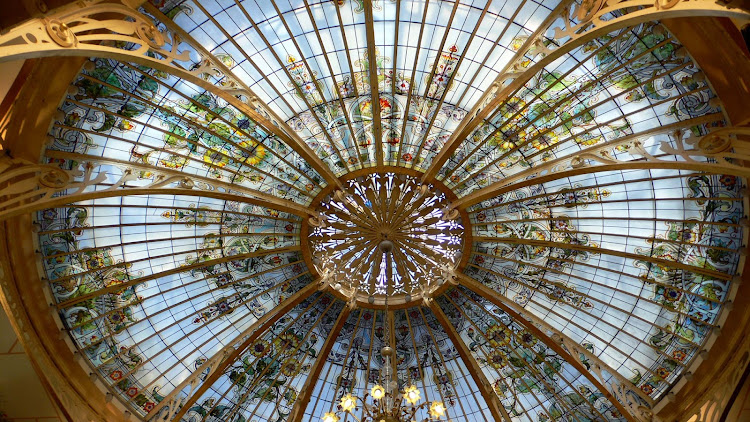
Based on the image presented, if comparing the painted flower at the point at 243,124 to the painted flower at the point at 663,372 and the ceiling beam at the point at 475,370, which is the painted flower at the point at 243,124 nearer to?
the ceiling beam at the point at 475,370

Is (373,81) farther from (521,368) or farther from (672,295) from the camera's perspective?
(521,368)

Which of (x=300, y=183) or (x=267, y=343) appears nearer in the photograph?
(x=300, y=183)

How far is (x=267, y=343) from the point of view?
67.7ft

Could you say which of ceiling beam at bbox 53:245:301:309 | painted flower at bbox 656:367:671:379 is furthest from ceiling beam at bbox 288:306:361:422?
painted flower at bbox 656:367:671:379

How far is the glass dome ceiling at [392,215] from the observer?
14.7 m

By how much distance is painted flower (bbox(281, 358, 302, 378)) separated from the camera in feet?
68.5

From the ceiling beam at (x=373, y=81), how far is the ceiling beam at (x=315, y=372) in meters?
6.22

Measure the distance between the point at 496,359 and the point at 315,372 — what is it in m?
7.10

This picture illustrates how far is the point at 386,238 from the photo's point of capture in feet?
62.8

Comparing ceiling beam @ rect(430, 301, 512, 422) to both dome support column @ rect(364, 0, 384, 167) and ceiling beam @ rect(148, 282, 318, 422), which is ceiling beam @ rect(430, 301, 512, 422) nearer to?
ceiling beam @ rect(148, 282, 318, 422)

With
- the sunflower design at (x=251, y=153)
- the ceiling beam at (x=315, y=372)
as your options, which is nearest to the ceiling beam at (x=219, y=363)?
the ceiling beam at (x=315, y=372)

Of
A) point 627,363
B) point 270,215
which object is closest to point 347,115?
point 270,215

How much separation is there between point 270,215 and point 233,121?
13.1 feet

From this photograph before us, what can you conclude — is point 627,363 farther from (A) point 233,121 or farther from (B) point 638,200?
(A) point 233,121
